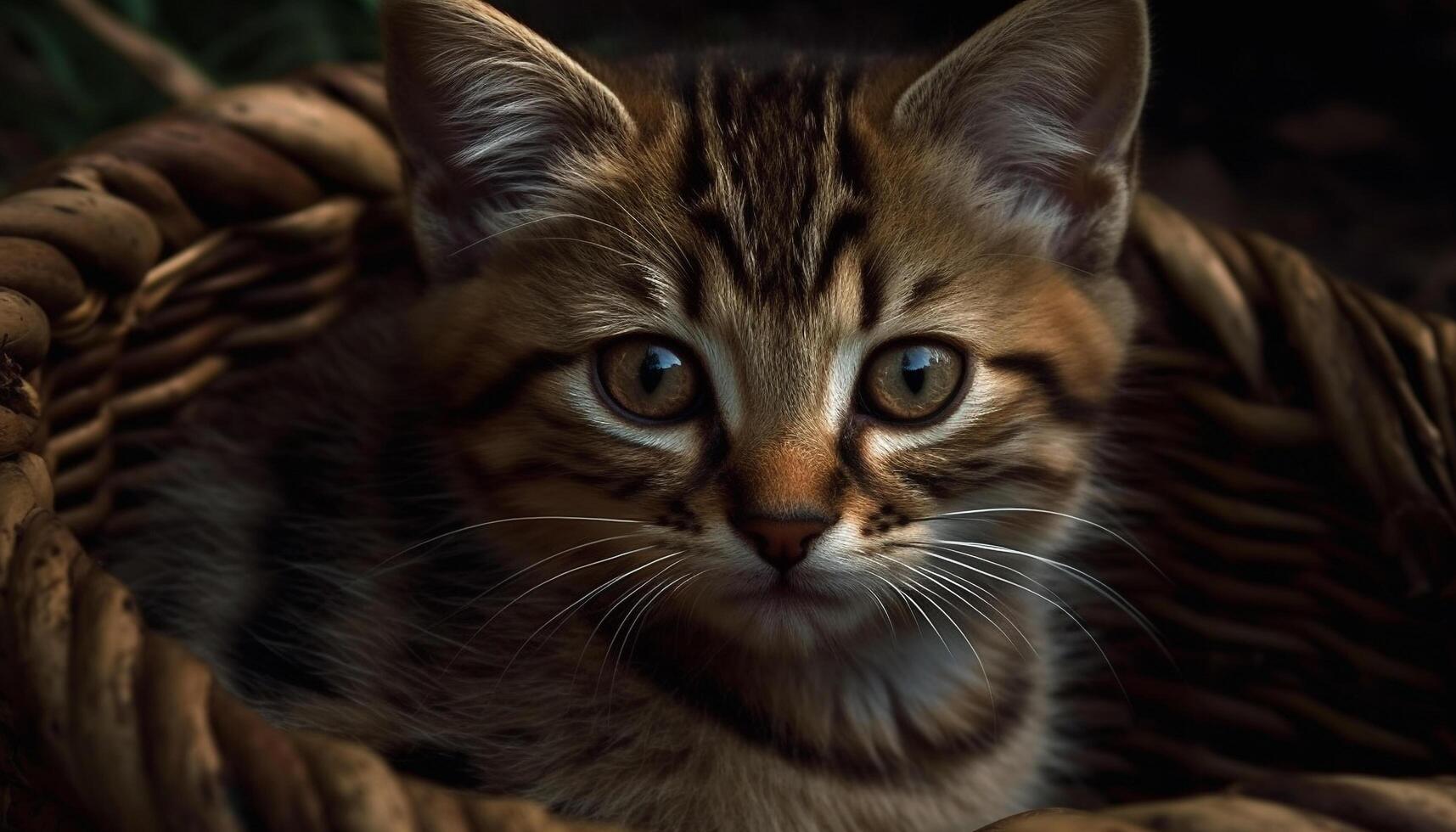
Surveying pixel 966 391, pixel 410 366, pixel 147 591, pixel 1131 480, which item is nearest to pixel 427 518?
pixel 410 366

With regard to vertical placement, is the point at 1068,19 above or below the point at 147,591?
above

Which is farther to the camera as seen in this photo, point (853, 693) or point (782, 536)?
point (853, 693)

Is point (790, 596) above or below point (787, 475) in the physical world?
below

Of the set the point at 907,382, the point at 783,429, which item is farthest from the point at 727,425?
the point at 907,382

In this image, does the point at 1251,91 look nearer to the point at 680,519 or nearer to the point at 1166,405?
the point at 1166,405

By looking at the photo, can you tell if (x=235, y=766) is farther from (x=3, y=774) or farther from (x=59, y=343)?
(x=59, y=343)

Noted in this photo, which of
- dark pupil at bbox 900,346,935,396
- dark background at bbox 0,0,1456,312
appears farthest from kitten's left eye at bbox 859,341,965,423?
dark background at bbox 0,0,1456,312

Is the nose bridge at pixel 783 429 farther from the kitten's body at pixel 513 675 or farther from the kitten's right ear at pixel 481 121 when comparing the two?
the kitten's right ear at pixel 481 121
